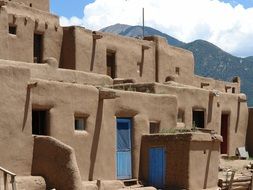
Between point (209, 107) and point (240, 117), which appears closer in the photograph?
point (209, 107)

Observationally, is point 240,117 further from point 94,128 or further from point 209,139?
point 94,128

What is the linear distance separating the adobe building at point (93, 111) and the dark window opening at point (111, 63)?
49 mm

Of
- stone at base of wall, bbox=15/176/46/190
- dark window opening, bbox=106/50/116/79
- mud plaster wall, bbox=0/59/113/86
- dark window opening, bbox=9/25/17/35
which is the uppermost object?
dark window opening, bbox=9/25/17/35

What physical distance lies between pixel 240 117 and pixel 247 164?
16.3ft

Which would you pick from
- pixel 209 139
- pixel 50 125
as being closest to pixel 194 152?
pixel 209 139

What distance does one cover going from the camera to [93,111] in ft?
66.6

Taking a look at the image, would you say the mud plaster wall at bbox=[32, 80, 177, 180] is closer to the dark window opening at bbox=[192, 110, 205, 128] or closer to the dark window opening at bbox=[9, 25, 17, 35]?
the dark window opening at bbox=[192, 110, 205, 128]

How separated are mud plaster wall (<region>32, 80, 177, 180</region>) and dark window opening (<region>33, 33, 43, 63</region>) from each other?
556 centimetres

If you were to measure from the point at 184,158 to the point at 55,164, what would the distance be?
594 centimetres

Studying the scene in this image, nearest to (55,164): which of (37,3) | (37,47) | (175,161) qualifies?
(175,161)

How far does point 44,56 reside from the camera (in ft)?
84.4

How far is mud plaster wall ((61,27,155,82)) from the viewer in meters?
26.5

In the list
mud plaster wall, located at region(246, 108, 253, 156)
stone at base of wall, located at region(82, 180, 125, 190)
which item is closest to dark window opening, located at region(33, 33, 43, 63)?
stone at base of wall, located at region(82, 180, 125, 190)

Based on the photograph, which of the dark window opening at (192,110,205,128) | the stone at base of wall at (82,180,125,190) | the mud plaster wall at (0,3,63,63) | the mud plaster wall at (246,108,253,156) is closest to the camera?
the stone at base of wall at (82,180,125,190)
